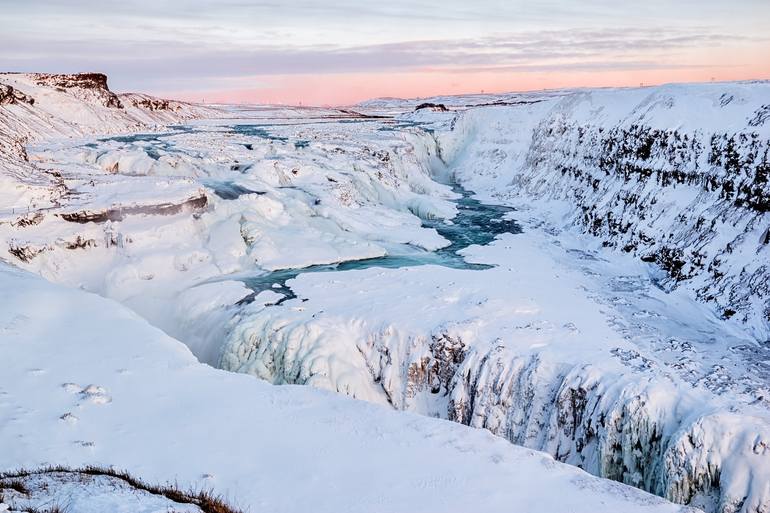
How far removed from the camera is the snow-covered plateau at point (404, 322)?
11.4m

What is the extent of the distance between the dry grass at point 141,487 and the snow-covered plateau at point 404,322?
316mm

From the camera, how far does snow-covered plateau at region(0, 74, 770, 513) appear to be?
1136 centimetres

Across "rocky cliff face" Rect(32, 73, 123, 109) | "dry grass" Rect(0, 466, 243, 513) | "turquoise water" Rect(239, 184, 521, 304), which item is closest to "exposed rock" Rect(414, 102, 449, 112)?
"rocky cliff face" Rect(32, 73, 123, 109)

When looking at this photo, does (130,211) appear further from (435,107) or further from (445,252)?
(435,107)

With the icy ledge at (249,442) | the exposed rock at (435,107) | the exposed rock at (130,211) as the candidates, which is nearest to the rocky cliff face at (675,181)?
the icy ledge at (249,442)

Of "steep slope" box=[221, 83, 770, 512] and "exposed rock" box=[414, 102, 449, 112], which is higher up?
"exposed rock" box=[414, 102, 449, 112]

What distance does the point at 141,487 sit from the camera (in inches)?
356

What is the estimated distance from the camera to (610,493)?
11000 millimetres

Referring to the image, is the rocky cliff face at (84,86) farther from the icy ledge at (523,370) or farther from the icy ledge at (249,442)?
the icy ledge at (249,442)

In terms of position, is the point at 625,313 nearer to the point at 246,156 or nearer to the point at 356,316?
the point at 356,316

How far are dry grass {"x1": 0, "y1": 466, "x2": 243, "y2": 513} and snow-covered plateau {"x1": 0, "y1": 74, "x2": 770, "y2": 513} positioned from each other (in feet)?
1.04

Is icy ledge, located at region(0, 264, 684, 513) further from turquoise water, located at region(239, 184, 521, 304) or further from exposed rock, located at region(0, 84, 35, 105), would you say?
exposed rock, located at region(0, 84, 35, 105)

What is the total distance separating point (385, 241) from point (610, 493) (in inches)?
844

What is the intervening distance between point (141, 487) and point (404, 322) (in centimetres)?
1198
